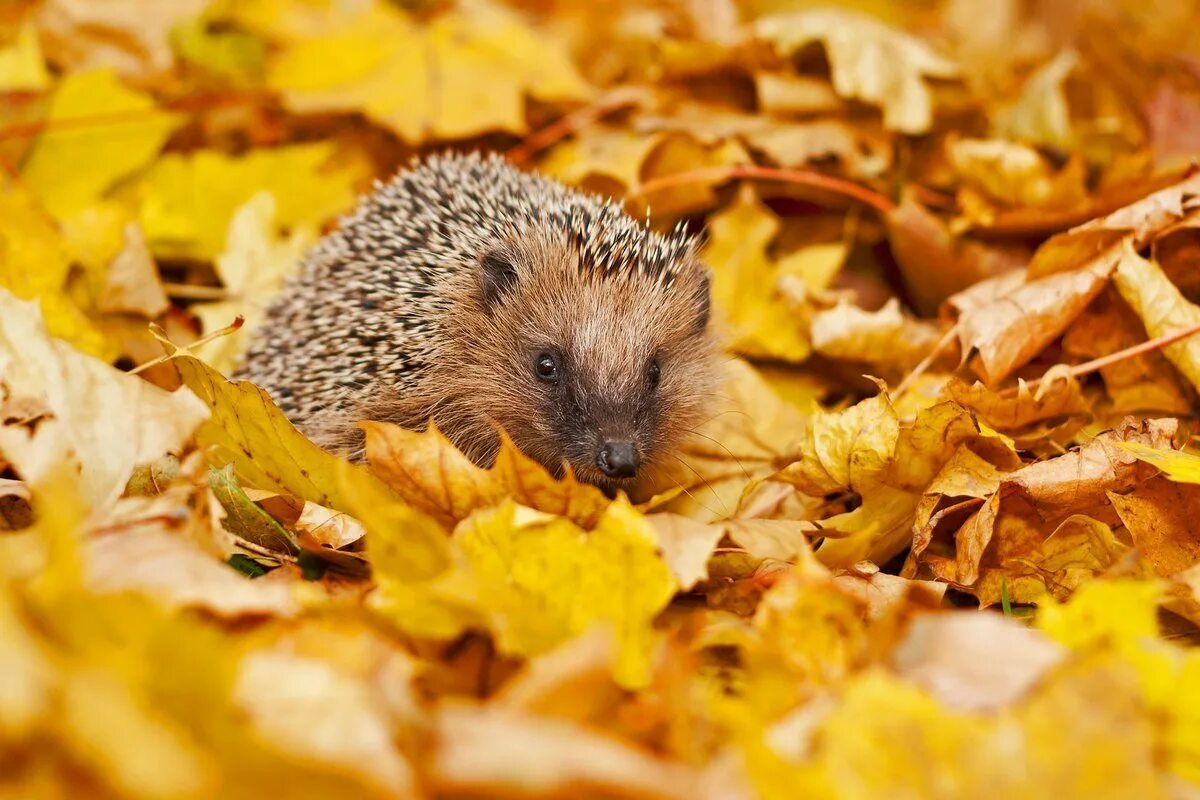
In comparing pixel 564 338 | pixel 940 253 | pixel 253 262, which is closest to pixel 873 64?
pixel 940 253

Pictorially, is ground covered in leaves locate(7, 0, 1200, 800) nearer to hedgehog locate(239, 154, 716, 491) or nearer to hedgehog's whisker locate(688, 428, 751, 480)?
hedgehog's whisker locate(688, 428, 751, 480)

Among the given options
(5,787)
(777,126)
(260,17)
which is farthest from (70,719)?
(260,17)

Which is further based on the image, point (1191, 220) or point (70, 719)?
point (1191, 220)

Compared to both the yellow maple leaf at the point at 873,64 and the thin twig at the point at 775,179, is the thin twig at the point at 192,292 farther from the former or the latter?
the yellow maple leaf at the point at 873,64

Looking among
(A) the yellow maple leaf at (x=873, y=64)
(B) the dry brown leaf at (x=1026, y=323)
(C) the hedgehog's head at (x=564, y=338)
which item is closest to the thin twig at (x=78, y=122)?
(C) the hedgehog's head at (x=564, y=338)

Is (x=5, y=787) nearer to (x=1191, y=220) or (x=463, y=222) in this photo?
(x=463, y=222)

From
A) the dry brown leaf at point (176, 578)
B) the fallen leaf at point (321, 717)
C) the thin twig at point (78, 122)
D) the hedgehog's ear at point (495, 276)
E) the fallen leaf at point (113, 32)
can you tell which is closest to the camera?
the fallen leaf at point (321, 717)
